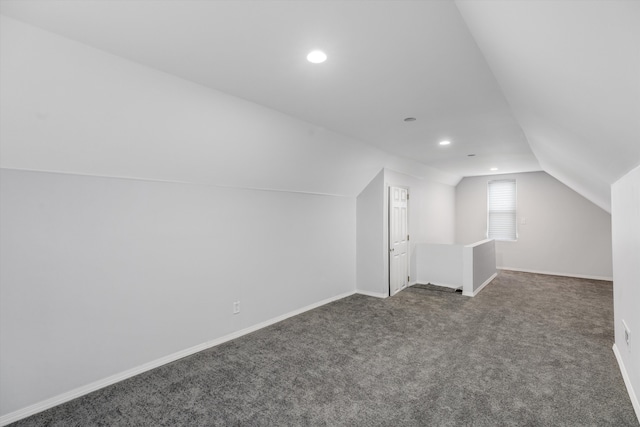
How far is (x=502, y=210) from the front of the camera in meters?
7.69

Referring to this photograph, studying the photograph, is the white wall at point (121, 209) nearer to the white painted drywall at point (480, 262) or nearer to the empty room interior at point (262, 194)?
the empty room interior at point (262, 194)

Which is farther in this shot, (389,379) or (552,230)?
(552,230)

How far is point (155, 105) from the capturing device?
2375 mm

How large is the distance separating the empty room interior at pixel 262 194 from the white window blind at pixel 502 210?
3458 millimetres

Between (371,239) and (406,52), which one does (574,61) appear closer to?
(406,52)

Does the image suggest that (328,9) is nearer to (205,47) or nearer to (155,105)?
(205,47)

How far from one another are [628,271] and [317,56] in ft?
9.44

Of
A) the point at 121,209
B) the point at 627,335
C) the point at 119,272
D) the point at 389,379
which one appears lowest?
the point at 389,379

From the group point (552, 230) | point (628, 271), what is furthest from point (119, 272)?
point (552, 230)

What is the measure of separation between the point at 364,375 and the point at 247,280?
5.47ft

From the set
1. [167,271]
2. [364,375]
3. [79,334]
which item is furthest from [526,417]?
[79,334]

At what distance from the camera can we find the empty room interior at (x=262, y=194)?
5.31 ft

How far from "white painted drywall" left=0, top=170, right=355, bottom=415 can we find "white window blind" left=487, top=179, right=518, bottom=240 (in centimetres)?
592

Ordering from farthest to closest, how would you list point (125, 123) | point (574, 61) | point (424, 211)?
1. point (424, 211)
2. point (125, 123)
3. point (574, 61)
